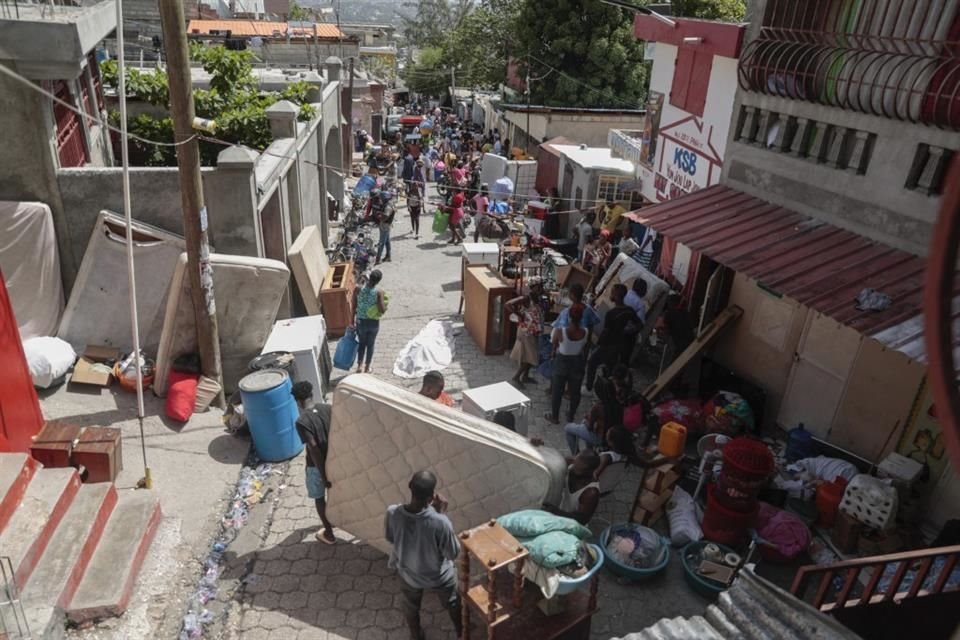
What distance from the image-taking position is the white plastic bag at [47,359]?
7219 mm

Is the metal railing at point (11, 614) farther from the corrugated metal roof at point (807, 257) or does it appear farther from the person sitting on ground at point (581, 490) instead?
the corrugated metal roof at point (807, 257)

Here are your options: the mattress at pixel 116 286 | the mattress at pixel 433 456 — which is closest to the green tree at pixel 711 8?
the mattress at pixel 116 286

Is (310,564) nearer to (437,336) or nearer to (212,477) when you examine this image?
(212,477)

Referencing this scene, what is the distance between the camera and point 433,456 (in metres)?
5.32

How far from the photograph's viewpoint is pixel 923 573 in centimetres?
345

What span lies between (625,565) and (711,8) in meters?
24.4

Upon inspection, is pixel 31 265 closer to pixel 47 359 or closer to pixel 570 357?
pixel 47 359

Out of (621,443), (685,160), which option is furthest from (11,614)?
(685,160)

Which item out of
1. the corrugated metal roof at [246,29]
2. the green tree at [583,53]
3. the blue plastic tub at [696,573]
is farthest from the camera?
the corrugated metal roof at [246,29]

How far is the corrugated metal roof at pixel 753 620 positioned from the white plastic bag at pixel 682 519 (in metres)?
2.64

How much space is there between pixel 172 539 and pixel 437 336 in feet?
16.8

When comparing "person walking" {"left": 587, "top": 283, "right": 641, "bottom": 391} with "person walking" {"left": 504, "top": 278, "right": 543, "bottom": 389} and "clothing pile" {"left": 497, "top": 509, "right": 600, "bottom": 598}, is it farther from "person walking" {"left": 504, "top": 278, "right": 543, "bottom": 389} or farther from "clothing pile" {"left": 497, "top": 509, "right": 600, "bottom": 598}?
"clothing pile" {"left": 497, "top": 509, "right": 600, "bottom": 598}

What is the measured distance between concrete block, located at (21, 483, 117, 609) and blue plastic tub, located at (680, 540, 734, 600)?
5088 mm

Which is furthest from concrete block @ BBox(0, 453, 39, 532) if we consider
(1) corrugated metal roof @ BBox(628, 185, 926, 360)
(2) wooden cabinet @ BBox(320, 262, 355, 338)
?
(1) corrugated metal roof @ BBox(628, 185, 926, 360)
